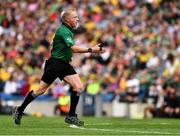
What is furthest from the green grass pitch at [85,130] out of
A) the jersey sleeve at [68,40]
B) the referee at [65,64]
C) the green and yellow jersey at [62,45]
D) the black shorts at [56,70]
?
the jersey sleeve at [68,40]

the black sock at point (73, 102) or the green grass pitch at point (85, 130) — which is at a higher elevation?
the black sock at point (73, 102)

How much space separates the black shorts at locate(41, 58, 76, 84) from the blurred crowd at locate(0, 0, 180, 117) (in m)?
8.94

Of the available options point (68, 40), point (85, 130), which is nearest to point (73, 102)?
point (85, 130)

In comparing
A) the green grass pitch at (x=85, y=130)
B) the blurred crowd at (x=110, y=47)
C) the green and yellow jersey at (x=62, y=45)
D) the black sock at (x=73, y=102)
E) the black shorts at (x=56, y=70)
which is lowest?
the green grass pitch at (x=85, y=130)

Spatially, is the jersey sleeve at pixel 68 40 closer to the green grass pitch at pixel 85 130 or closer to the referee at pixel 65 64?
the referee at pixel 65 64

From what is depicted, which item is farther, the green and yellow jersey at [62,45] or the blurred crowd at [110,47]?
the blurred crowd at [110,47]

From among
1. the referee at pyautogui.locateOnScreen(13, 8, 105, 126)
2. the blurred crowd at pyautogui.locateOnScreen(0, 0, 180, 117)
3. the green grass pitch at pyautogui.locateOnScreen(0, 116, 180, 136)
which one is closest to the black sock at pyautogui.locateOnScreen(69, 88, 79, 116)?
the referee at pyautogui.locateOnScreen(13, 8, 105, 126)

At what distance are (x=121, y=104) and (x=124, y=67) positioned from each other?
1997 mm

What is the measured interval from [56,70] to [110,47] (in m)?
13.8

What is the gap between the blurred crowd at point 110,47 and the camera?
26516 mm

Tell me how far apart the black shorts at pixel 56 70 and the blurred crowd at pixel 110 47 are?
29.3ft

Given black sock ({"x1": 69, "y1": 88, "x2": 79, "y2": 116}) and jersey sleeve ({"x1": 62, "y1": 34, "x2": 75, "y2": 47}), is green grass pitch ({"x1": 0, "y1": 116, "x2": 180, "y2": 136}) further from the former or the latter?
jersey sleeve ({"x1": 62, "y1": 34, "x2": 75, "y2": 47})

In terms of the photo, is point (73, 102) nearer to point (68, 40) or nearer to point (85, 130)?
point (85, 130)

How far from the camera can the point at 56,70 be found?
16.0 metres
